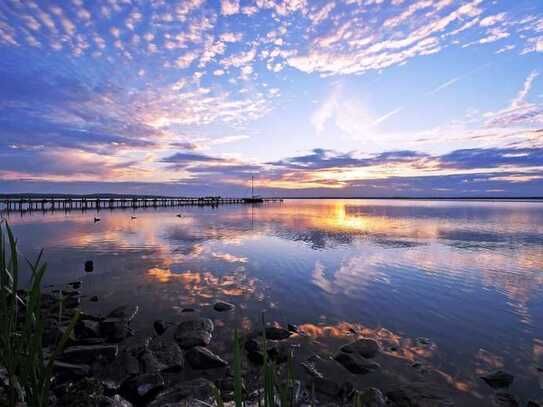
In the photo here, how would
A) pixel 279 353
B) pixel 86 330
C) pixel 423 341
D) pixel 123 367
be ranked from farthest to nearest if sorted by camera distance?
pixel 423 341
pixel 86 330
pixel 279 353
pixel 123 367

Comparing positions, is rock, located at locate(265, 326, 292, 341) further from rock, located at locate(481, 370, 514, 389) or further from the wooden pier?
the wooden pier

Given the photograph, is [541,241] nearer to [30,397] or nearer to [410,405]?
[410,405]

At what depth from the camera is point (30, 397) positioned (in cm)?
297

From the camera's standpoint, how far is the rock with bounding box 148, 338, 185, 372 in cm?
681

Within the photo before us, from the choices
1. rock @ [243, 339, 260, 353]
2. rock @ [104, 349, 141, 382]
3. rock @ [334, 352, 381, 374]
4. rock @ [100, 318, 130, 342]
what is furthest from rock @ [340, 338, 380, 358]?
rock @ [100, 318, 130, 342]

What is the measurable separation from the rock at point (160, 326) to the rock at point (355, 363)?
4.73 meters

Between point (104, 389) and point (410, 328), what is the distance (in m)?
7.87

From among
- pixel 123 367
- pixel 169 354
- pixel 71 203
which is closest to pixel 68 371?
pixel 123 367

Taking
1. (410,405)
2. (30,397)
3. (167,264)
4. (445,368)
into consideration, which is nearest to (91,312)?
(167,264)

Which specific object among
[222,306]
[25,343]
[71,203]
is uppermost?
[25,343]

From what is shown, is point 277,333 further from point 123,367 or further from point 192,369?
point 123,367

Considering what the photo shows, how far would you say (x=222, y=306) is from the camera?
10469 millimetres

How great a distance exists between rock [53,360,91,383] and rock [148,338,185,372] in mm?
1401

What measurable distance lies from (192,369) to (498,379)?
21.5 feet
